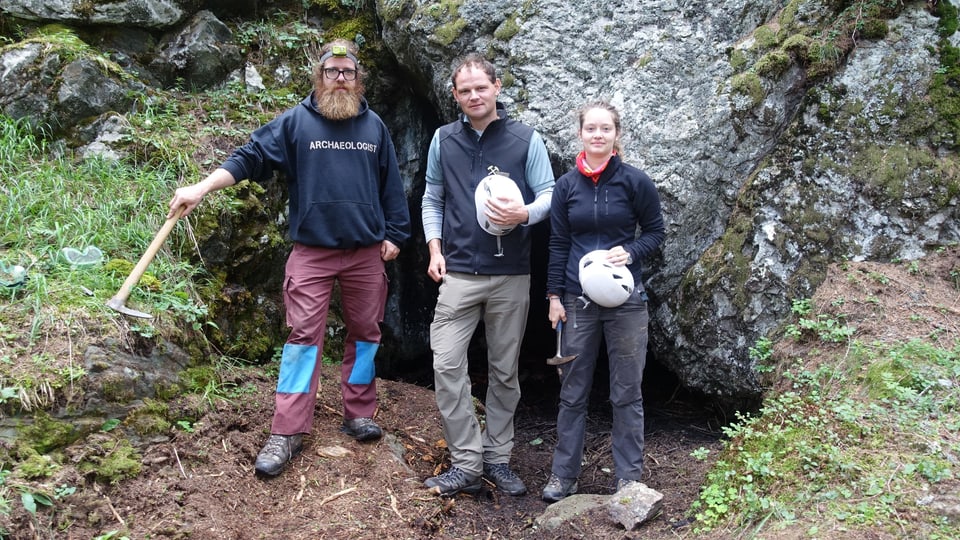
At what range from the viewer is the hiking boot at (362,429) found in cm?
434

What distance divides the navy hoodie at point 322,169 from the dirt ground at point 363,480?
1.25 metres

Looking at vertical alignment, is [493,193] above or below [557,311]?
above

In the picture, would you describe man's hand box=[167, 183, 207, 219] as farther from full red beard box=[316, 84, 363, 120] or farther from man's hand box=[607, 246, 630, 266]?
man's hand box=[607, 246, 630, 266]

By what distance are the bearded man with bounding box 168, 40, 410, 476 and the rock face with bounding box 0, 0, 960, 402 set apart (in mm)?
1605

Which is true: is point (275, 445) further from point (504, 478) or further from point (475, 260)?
point (475, 260)

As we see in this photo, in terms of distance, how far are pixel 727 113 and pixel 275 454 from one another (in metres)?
3.63

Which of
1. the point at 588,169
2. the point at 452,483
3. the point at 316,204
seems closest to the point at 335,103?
the point at 316,204

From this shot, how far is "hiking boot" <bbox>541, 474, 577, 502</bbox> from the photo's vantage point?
Result: 402cm

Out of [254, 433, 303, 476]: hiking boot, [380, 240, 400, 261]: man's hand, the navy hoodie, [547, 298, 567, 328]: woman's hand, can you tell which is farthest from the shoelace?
[547, 298, 567, 328]: woman's hand

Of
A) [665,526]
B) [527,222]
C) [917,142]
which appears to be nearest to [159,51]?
[527,222]

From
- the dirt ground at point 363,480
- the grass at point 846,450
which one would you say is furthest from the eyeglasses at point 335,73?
the grass at point 846,450

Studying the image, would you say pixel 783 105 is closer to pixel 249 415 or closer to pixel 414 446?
pixel 414 446

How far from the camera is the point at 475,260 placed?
13.5ft

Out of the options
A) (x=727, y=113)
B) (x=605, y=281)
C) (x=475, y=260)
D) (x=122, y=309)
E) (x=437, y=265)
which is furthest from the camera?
(x=727, y=113)
